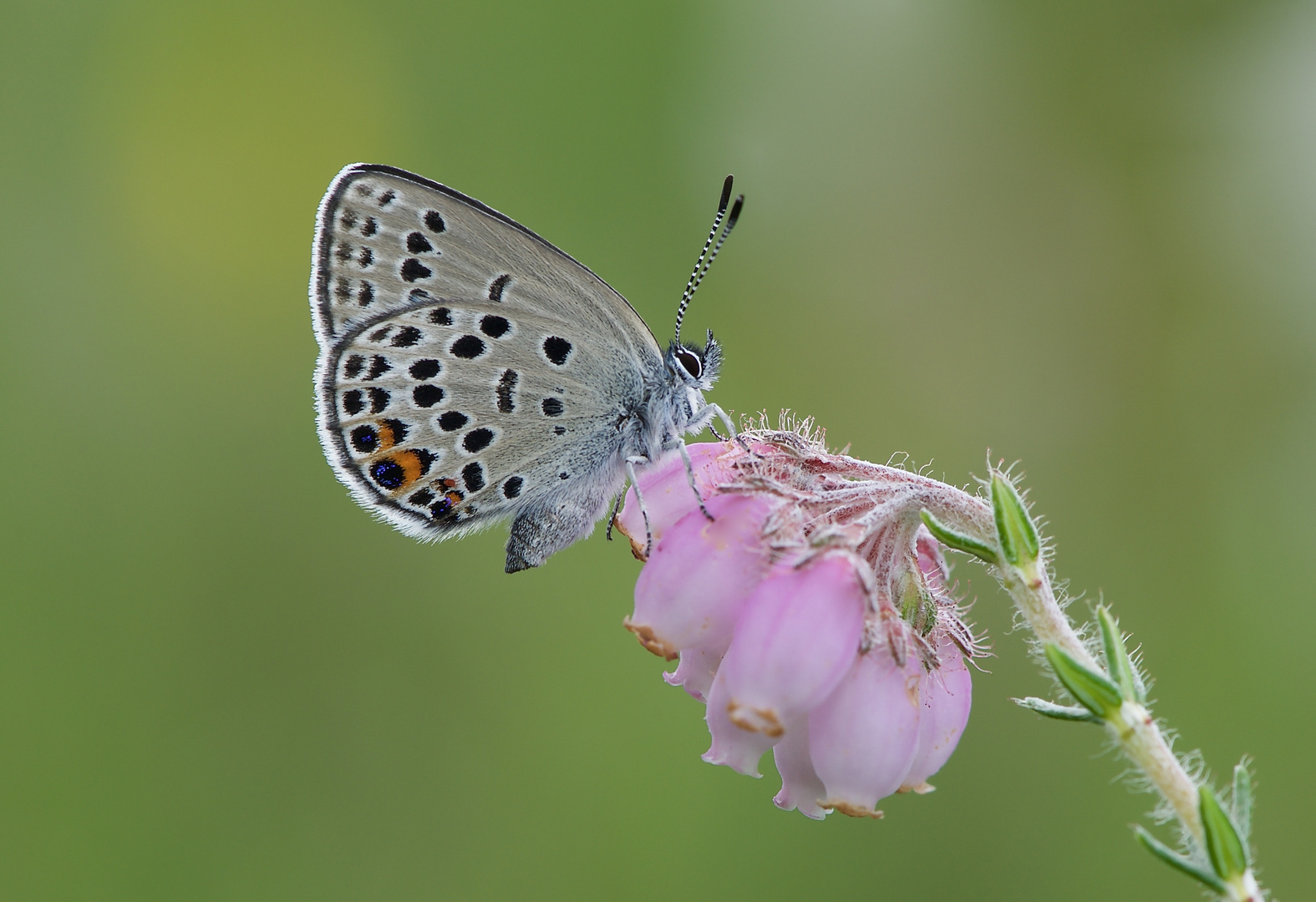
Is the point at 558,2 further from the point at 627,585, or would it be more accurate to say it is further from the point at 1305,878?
the point at 1305,878

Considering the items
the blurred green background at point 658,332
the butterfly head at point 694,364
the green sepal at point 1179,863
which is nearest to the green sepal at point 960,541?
the green sepal at point 1179,863

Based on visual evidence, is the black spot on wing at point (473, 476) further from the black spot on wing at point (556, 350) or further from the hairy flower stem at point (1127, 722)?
the hairy flower stem at point (1127, 722)

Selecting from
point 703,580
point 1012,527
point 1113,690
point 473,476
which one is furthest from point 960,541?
point 473,476

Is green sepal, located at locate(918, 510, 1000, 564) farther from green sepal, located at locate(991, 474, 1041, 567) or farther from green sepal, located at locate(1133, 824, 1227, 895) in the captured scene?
green sepal, located at locate(1133, 824, 1227, 895)

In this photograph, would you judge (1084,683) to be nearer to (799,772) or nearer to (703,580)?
(799,772)

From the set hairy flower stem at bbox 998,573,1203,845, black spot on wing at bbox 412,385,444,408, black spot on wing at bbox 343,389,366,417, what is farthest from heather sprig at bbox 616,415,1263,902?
black spot on wing at bbox 343,389,366,417

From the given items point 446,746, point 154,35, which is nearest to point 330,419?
point 446,746
